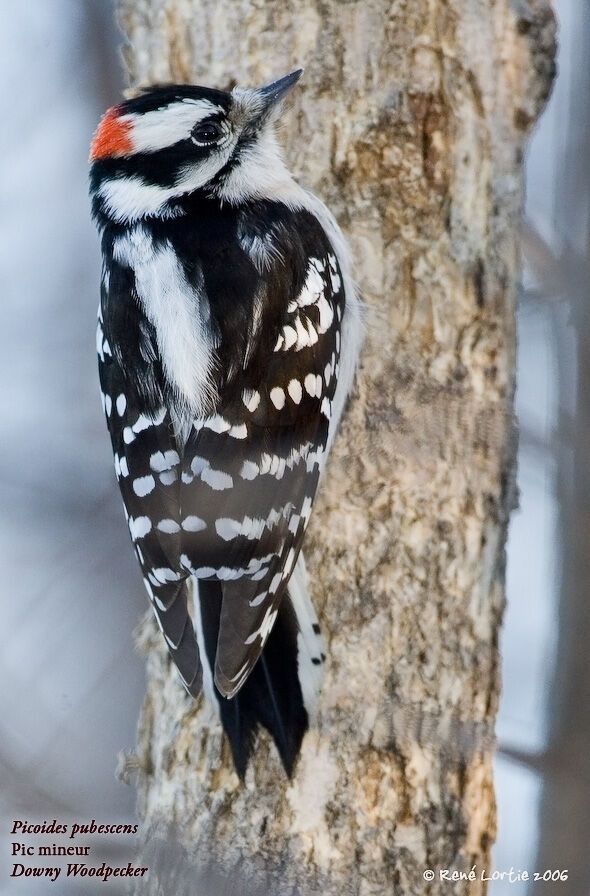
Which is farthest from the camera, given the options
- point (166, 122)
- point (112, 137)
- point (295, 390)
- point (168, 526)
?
point (112, 137)

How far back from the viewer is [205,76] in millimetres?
2902

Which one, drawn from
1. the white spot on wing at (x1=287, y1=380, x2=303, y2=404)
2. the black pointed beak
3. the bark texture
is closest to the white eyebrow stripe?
the black pointed beak

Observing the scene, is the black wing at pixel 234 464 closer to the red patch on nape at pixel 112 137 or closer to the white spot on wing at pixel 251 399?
the white spot on wing at pixel 251 399

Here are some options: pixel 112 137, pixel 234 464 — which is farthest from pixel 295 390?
pixel 112 137

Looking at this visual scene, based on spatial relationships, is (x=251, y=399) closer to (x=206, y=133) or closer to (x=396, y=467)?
(x=396, y=467)

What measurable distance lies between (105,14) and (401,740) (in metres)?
3.51

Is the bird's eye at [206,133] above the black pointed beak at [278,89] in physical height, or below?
below

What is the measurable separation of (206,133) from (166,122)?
12 cm

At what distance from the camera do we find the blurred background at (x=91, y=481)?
94.3 inches

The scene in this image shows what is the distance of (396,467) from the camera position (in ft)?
8.37

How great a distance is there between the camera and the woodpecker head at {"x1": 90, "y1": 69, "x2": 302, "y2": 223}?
2658 mm

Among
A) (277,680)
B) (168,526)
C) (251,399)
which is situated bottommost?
(277,680)

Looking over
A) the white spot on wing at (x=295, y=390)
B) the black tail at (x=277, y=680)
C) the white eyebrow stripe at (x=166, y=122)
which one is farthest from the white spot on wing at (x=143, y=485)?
the white eyebrow stripe at (x=166, y=122)

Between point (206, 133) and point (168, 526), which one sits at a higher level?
point (206, 133)
